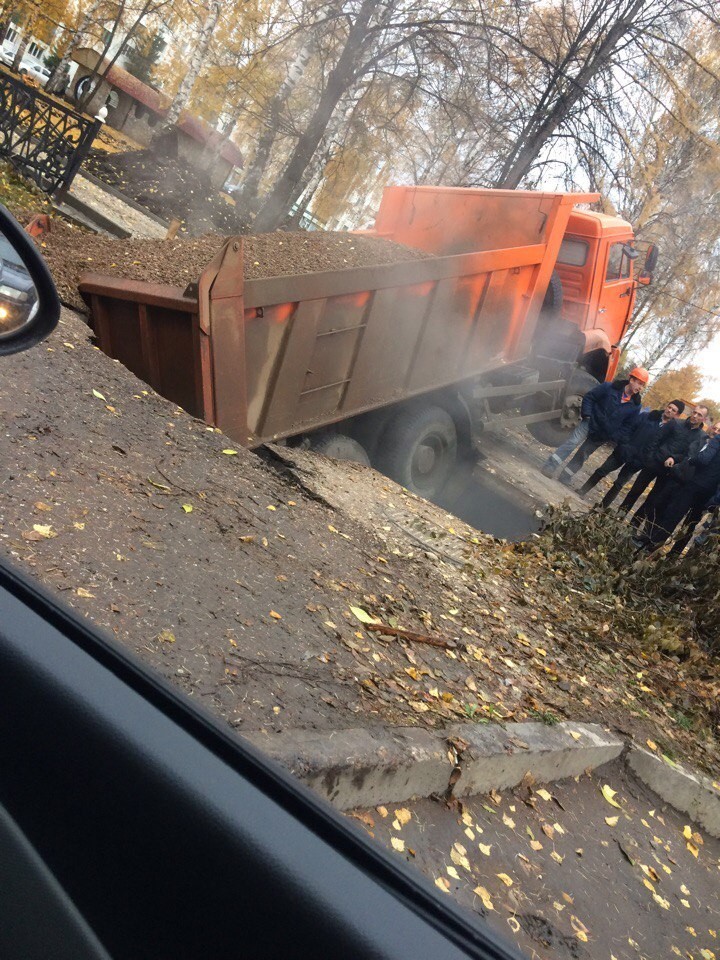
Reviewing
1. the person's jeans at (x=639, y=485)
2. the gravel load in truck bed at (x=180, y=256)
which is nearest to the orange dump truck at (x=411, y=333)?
the gravel load in truck bed at (x=180, y=256)

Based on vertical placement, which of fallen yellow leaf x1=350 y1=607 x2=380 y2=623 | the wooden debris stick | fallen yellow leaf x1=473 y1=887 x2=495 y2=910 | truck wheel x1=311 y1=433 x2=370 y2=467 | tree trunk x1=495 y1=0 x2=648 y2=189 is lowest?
fallen yellow leaf x1=473 y1=887 x2=495 y2=910

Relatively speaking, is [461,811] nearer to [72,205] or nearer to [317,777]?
[317,777]

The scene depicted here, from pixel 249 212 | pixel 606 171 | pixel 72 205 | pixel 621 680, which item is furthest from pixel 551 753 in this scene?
pixel 249 212

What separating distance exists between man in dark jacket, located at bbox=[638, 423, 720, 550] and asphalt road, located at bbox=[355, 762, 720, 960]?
4.93m

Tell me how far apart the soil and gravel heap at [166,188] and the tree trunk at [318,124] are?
3.31ft

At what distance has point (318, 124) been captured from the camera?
15289 millimetres

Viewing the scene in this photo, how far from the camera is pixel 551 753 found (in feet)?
13.0

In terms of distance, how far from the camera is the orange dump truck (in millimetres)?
5418

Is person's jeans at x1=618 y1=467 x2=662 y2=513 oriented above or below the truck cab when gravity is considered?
below

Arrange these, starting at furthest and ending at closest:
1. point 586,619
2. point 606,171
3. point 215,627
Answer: point 606,171, point 586,619, point 215,627

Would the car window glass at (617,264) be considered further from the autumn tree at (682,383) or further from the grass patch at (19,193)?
the autumn tree at (682,383)

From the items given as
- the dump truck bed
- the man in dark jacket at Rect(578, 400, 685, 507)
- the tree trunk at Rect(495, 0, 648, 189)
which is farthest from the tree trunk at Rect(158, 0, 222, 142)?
the man in dark jacket at Rect(578, 400, 685, 507)

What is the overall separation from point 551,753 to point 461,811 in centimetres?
71

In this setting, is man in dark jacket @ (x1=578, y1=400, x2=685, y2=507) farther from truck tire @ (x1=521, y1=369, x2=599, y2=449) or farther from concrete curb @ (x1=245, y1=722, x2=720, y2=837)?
concrete curb @ (x1=245, y1=722, x2=720, y2=837)
